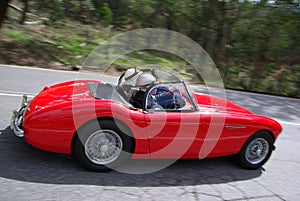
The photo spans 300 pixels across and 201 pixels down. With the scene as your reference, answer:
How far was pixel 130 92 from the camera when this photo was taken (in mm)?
4750

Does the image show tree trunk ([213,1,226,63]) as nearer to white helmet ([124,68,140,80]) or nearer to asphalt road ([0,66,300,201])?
asphalt road ([0,66,300,201])

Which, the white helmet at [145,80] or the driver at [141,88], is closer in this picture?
the driver at [141,88]

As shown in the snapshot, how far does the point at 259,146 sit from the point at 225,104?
0.86 meters

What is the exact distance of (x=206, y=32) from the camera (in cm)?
1420

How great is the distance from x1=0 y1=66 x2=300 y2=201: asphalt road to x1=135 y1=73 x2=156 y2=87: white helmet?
125cm

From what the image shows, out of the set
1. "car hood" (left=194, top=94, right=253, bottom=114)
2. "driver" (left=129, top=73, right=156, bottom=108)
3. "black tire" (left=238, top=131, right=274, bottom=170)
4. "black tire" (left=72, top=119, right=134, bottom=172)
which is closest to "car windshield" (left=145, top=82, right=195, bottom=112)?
"driver" (left=129, top=73, right=156, bottom=108)

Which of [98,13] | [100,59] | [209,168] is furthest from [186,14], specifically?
[209,168]

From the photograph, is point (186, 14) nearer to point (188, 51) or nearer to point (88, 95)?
point (188, 51)

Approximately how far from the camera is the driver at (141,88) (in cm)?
446

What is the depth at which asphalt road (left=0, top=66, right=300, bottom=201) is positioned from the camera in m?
3.57

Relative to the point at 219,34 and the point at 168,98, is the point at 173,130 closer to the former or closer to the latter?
the point at 168,98

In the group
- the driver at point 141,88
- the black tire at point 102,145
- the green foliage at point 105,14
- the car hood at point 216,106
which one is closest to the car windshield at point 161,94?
the driver at point 141,88

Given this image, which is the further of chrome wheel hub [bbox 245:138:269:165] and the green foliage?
the green foliage

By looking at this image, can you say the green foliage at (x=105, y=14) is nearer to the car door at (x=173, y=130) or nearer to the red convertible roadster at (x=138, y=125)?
the red convertible roadster at (x=138, y=125)
